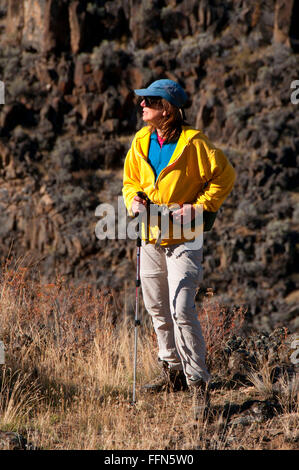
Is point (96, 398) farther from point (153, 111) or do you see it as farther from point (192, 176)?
point (153, 111)

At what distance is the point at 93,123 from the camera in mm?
27656

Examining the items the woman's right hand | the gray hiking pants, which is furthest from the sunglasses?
the gray hiking pants

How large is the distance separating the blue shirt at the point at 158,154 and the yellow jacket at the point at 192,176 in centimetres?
4

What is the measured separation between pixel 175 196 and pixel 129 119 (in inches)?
936

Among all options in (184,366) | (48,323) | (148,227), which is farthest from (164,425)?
(48,323)

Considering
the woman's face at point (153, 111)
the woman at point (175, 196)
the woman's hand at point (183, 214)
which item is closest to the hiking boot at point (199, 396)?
the woman at point (175, 196)

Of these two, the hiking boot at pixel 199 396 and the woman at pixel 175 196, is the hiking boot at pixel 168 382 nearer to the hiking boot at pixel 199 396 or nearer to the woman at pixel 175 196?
the woman at pixel 175 196

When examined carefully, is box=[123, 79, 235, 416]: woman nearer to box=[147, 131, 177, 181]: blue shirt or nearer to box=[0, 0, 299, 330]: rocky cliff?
box=[147, 131, 177, 181]: blue shirt

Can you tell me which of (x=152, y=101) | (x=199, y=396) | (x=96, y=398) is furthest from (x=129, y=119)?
(x=199, y=396)

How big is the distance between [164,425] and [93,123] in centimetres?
2508

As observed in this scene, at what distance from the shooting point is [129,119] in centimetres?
2708

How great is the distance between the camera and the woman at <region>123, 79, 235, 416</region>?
379 cm
